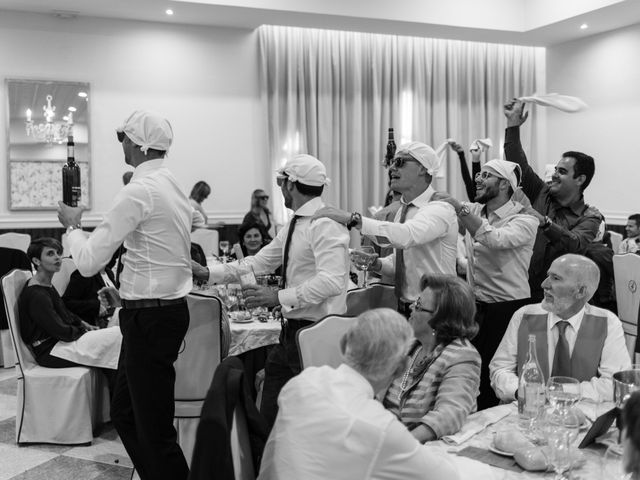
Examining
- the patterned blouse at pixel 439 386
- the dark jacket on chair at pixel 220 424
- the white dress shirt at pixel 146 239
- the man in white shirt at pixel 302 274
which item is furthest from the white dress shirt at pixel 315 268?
the dark jacket on chair at pixel 220 424

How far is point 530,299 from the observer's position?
4016 mm

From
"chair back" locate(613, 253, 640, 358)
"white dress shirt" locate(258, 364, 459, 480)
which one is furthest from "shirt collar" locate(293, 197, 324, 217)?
"chair back" locate(613, 253, 640, 358)

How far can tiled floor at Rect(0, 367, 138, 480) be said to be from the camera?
382 cm

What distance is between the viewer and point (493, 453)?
78.8 inches

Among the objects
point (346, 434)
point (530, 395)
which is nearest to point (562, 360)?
point (530, 395)

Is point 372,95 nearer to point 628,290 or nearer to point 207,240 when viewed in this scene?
point 207,240

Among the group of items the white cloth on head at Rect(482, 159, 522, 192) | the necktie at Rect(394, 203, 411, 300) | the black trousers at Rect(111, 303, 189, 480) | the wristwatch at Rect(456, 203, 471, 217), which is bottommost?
the black trousers at Rect(111, 303, 189, 480)

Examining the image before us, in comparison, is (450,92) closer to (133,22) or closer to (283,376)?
(133,22)

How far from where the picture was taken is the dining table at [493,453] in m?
1.77

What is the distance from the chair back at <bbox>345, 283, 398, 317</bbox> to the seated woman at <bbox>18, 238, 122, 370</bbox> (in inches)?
59.8

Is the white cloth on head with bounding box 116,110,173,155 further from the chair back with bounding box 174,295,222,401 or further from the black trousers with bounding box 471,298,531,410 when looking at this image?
the black trousers with bounding box 471,298,531,410

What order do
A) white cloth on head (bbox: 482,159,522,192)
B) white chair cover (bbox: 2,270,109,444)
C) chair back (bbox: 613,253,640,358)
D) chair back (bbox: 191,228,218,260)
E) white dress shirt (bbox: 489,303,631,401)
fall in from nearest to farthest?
white dress shirt (bbox: 489,303,631,401) < white cloth on head (bbox: 482,159,522,192) < white chair cover (bbox: 2,270,109,444) < chair back (bbox: 613,253,640,358) < chair back (bbox: 191,228,218,260)

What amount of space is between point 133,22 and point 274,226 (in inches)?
121

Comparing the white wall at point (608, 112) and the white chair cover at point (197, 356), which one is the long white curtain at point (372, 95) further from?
Result: the white chair cover at point (197, 356)
